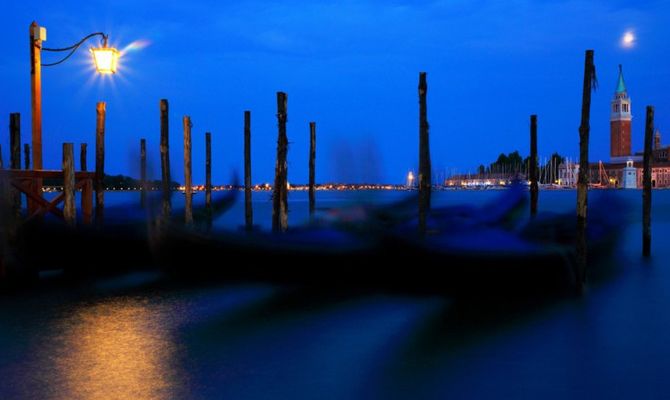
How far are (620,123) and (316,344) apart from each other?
93361mm

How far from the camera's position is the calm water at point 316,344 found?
3953 mm

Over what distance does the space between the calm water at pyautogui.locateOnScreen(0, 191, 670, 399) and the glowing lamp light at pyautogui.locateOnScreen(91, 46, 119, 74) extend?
92.6 inches

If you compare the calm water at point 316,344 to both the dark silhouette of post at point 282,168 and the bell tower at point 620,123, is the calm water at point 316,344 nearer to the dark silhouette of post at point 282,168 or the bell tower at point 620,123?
the dark silhouette of post at point 282,168

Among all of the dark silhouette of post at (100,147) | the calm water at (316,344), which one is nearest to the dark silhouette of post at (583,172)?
the calm water at (316,344)

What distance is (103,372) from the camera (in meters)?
4.09

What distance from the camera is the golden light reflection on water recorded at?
12.4 feet

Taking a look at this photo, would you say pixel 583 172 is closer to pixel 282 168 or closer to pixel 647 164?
pixel 647 164

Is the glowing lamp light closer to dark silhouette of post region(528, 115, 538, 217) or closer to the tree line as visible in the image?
dark silhouette of post region(528, 115, 538, 217)

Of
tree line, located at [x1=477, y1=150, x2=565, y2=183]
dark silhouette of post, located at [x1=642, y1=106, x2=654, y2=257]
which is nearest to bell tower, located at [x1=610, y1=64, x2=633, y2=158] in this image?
tree line, located at [x1=477, y1=150, x2=565, y2=183]

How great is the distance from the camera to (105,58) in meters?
6.88

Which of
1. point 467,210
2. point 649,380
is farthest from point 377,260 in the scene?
point 467,210

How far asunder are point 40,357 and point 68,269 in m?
3.50

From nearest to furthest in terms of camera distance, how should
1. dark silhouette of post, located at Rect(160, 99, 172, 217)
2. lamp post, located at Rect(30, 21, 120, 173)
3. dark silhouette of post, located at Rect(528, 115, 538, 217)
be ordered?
lamp post, located at Rect(30, 21, 120, 173) < dark silhouette of post, located at Rect(160, 99, 172, 217) < dark silhouette of post, located at Rect(528, 115, 538, 217)

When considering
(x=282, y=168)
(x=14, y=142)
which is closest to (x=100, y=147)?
(x=14, y=142)
